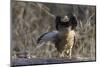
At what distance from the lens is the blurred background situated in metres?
2.65

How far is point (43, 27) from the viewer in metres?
2.76

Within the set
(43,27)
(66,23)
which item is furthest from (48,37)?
(66,23)

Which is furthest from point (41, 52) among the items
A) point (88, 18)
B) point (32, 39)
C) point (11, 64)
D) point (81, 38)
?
point (88, 18)

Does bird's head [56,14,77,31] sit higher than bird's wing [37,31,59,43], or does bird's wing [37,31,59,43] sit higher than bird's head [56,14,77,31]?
bird's head [56,14,77,31]

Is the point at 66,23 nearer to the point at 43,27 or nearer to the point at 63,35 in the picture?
the point at 63,35

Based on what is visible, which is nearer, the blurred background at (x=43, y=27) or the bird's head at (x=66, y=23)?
the blurred background at (x=43, y=27)

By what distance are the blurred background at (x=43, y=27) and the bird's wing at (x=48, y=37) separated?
42 millimetres

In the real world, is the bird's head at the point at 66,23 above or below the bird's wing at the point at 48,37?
above

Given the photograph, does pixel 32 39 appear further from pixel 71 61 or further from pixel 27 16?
pixel 71 61

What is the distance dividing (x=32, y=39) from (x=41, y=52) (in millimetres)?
206

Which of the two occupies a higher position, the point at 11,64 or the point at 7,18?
the point at 7,18

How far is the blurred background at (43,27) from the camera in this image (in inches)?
104

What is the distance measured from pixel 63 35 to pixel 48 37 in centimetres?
21

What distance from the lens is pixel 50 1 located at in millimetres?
2812
